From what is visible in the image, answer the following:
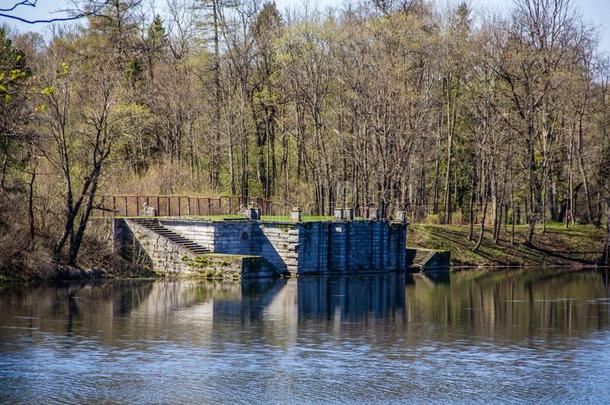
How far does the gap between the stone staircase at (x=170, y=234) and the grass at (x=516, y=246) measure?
62.2ft

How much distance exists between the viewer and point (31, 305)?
132 ft

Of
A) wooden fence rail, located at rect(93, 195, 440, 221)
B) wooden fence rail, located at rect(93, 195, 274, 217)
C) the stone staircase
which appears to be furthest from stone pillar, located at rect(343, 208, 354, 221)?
the stone staircase

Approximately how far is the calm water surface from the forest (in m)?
18.3

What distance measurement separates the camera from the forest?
219ft

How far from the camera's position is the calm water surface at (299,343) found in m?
25.5

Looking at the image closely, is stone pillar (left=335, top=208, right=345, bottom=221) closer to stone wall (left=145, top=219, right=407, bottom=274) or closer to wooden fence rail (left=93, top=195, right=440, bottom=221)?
stone wall (left=145, top=219, right=407, bottom=274)

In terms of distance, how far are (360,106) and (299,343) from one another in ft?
122

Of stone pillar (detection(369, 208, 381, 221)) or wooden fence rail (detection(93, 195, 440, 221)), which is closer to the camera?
wooden fence rail (detection(93, 195, 440, 221))

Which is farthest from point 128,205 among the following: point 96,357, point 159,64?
point 96,357

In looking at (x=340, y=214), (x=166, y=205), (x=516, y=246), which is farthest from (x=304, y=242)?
(x=516, y=246)

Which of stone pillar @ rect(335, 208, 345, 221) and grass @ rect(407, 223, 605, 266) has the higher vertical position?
stone pillar @ rect(335, 208, 345, 221)

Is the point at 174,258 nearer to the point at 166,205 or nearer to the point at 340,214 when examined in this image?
the point at 166,205

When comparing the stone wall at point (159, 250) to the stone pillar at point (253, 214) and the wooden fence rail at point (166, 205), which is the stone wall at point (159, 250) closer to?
the wooden fence rail at point (166, 205)

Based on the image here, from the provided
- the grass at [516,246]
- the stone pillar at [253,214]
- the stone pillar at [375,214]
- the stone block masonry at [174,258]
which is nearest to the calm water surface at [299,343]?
the stone block masonry at [174,258]
